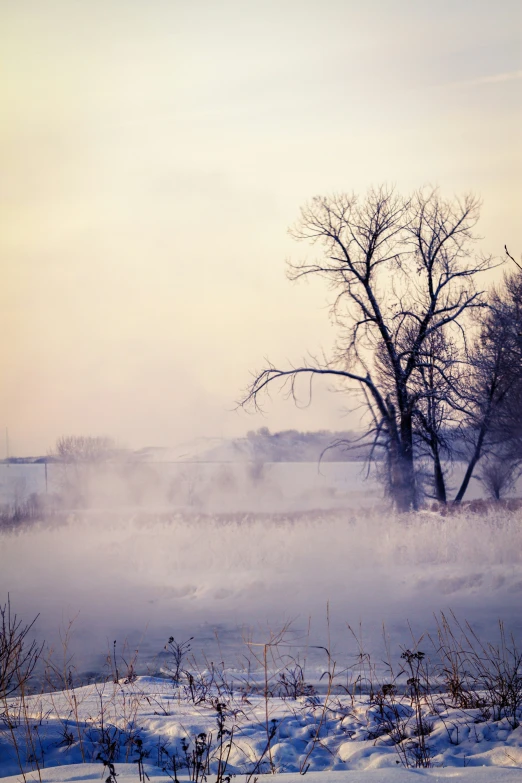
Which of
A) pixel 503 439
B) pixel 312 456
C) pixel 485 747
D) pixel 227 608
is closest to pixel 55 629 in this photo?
pixel 227 608

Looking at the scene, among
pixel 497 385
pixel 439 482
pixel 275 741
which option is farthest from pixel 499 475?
pixel 275 741

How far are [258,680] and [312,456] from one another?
9.73 meters

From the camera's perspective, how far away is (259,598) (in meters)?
13.2

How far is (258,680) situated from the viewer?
291 inches

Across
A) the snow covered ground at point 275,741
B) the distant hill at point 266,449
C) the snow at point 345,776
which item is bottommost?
the snow covered ground at point 275,741

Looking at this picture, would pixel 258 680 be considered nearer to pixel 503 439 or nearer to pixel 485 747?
pixel 485 747

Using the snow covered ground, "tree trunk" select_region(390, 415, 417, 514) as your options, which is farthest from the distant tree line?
the snow covered ground

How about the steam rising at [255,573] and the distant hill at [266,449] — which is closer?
the steam rising at [255,573]

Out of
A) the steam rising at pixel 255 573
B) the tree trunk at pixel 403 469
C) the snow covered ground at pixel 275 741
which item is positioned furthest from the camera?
the tree trunk at pixel 403 469

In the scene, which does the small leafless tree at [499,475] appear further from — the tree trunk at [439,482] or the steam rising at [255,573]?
the steam rising at [255,573]

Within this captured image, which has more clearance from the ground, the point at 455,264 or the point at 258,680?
the point at 455,264

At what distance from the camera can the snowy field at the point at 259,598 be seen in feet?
16.3

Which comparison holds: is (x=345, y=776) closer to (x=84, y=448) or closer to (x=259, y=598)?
(x=259, y=598)

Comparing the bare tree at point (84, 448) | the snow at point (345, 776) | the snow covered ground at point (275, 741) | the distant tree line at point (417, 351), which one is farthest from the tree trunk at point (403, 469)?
the snow at point (345, 776)
